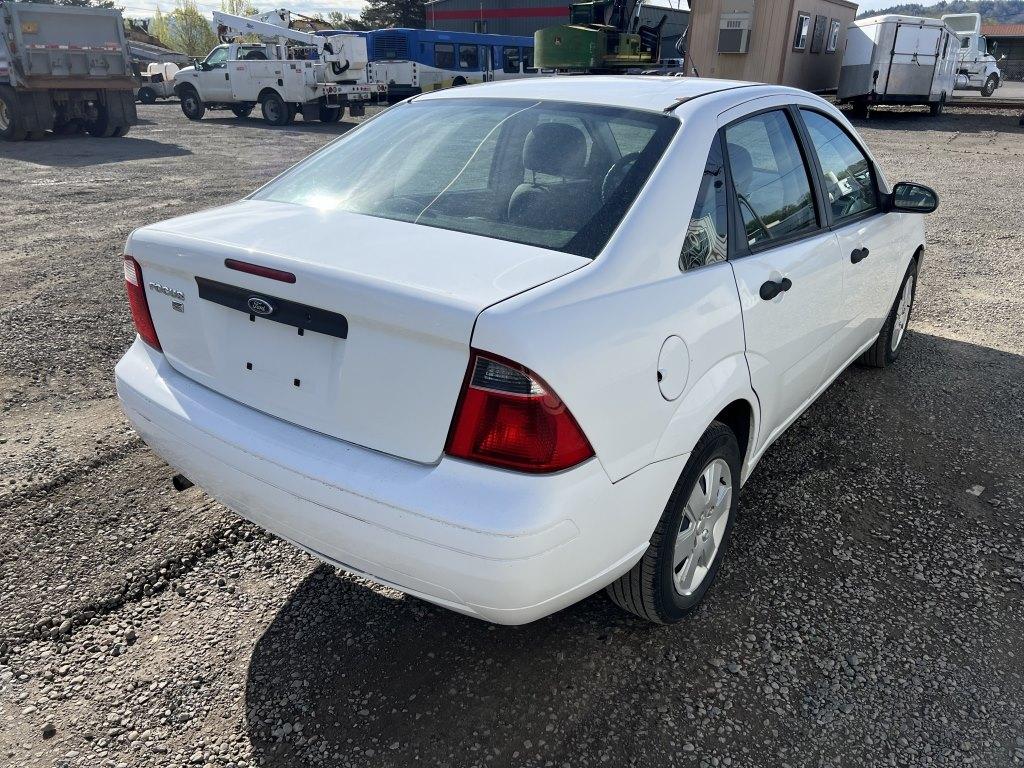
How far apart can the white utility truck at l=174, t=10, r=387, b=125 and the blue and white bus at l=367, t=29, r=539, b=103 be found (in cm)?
166

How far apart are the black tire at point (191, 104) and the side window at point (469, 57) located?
1105cm

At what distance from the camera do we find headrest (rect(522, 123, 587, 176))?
2.47m

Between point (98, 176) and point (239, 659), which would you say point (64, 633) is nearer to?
point (239, 659)

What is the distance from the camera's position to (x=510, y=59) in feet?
108

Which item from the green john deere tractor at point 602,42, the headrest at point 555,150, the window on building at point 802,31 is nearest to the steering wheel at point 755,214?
the headrest at point 555,150

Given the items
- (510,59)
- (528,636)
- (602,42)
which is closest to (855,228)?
(528,636)

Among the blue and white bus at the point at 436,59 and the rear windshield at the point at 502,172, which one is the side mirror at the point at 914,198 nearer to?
the rear windshield at the point at 502,172

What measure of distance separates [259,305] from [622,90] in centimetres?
156

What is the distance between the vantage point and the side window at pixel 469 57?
30.6 meters

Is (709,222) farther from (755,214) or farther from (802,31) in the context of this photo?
(802,31)

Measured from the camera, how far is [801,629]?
2.56 metres

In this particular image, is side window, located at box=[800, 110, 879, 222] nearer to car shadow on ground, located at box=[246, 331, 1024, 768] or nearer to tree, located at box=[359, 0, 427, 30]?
car shadow on ground, located at box=[246, 331, 1024, 768]

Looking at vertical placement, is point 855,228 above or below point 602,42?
below

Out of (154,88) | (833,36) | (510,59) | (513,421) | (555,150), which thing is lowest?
(154,88)
